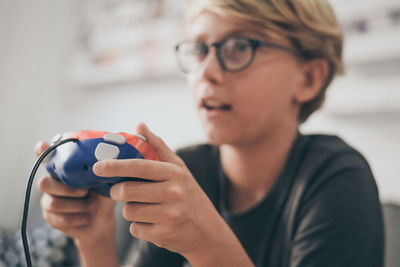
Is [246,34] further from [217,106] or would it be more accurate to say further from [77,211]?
[77,211]

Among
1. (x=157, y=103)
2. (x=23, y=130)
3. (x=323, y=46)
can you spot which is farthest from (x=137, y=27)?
(x=323, y=46)

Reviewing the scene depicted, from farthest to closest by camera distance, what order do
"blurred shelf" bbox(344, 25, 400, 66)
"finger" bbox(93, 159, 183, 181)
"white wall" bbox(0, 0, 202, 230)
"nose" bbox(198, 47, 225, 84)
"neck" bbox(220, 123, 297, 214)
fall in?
"white wall" bbox(0, 0, 202, 230), "blurred shelf" bbox(344, 25, 400, 66), "neck" bbox(220, 123, 297, 214), "nose" bbox(198, 47, 225, 84), "finger" bbox(93, 159, 183, 181)

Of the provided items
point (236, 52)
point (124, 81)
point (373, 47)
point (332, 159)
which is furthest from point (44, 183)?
point (124, 81)

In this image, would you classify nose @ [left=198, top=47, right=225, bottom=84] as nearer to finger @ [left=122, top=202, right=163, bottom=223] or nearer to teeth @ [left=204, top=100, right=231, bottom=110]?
teeth @ [left=204, top=100, right=231, bottom=110]

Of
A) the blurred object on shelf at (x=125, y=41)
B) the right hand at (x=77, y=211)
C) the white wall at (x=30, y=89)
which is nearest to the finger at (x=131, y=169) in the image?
the right hand at (x=77, y=211)

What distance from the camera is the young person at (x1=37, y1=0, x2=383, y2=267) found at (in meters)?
0.48

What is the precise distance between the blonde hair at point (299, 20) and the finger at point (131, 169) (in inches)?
18.6

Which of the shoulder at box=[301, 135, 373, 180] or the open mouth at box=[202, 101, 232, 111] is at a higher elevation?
the open mouth at box=[202, 101, 232, 111]

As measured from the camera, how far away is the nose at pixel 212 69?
2.40 ft

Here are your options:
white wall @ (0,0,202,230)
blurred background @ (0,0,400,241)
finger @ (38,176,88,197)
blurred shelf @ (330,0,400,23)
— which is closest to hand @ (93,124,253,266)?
finger @ (38,176,88,197)

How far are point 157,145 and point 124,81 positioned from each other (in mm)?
1578

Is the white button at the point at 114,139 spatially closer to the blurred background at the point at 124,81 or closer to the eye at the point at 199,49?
the eye at the point at 199,49

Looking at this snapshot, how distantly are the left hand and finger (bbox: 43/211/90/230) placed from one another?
238 mm

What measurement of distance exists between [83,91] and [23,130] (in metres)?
0.57
